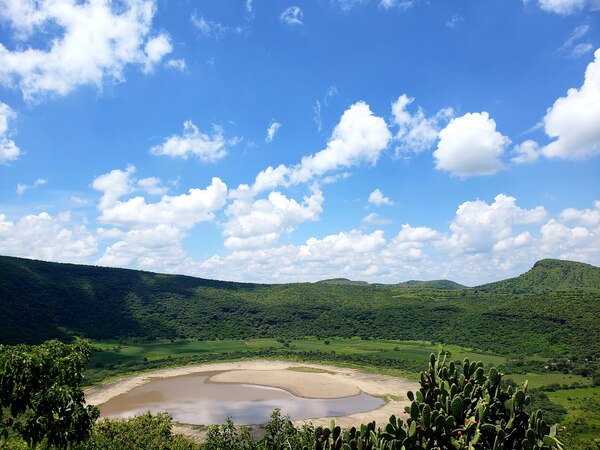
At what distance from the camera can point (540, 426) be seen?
14.3 m

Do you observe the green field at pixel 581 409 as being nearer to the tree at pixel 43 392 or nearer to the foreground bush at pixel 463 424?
the foreground bush at pixel 463 424

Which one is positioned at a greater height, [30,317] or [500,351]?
[30,317]

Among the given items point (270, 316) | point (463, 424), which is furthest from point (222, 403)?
point (270, 316)

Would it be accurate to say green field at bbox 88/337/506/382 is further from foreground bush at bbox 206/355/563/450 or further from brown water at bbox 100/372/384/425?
foreground bush at bbox 206/355/563/450

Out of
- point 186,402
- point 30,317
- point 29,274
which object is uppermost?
point 29,274

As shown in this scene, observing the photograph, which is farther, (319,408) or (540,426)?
(319,408)

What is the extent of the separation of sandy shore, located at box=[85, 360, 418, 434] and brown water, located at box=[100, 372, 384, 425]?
9.77 feet

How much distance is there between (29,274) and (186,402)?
113917 mm

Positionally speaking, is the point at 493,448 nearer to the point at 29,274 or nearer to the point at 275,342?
the point at 275,342

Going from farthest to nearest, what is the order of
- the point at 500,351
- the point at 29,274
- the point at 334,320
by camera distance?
the point at 334,320, the point at 29,274, the point at 500,351

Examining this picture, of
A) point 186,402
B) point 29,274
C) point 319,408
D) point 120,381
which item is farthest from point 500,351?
point 29,274

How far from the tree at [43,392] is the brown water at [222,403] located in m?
53.0

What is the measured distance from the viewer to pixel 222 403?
80.5 m

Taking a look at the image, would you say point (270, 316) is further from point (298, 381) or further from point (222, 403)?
point (222, 403)
